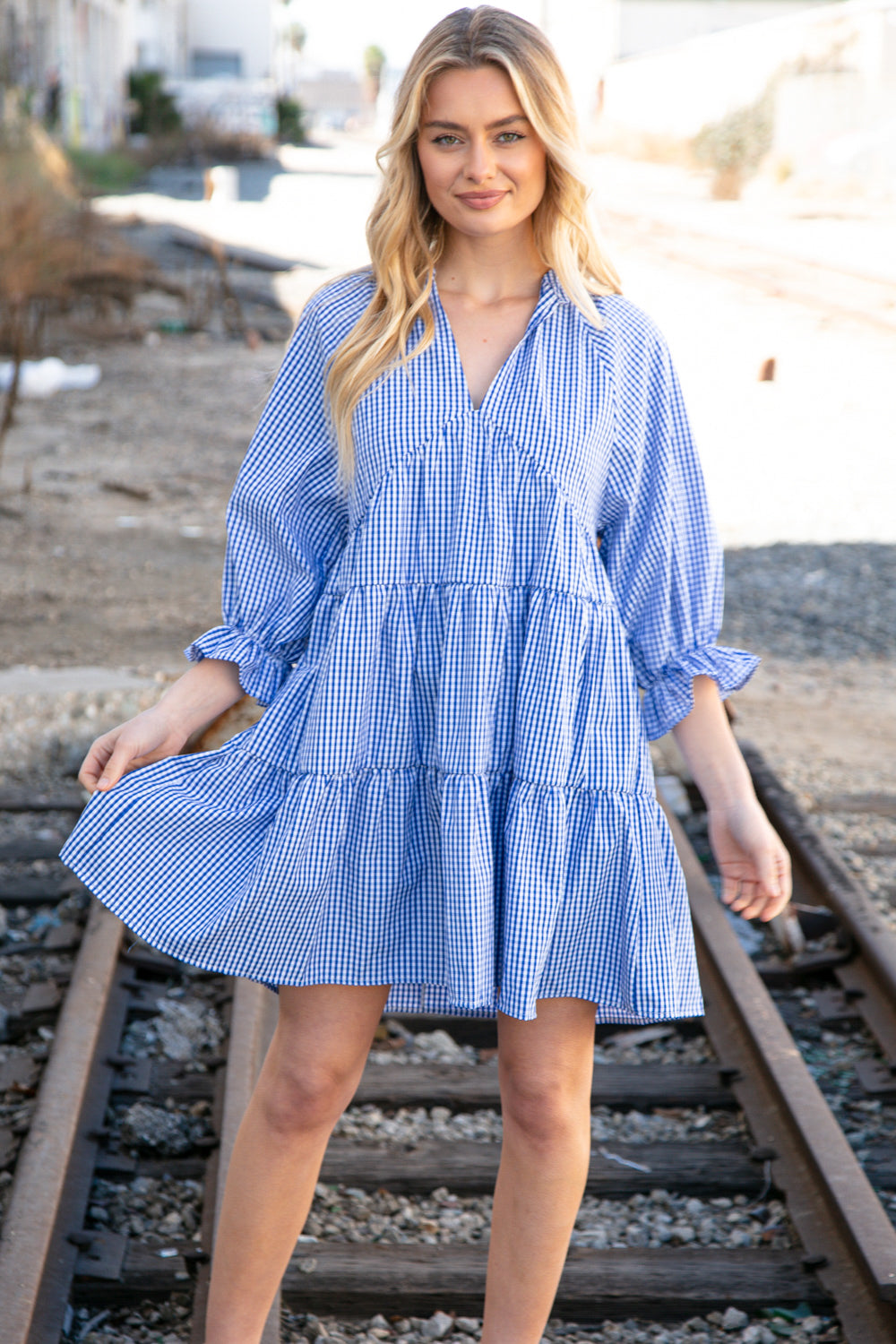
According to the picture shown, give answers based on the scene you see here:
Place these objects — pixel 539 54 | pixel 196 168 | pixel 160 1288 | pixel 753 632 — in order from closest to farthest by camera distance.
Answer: pixel 539 54, pixel 160 1288, pixel 753 632, pixel 196 168

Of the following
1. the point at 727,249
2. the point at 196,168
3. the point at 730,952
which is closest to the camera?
the point at 730,952

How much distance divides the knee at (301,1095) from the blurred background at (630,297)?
1235 mm

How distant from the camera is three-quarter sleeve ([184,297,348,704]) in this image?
6.91 feet

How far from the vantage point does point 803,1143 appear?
9.38ft

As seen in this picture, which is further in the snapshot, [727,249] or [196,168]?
[196,168]

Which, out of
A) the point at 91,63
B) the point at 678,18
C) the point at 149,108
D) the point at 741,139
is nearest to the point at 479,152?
the point at 741,139

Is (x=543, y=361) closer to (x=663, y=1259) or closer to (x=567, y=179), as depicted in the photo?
(x=567, y=179)

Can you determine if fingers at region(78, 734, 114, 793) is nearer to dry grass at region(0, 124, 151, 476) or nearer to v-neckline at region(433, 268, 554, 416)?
v-neckline at region(433, 268, 554, 416)

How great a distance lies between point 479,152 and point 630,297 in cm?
612

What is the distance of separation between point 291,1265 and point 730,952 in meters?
1.47

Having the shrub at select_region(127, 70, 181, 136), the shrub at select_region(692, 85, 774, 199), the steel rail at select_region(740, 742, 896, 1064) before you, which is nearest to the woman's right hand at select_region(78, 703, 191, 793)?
the steel rail at select_region(740, 742, 896, 1064)

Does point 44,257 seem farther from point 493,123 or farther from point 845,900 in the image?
point 493,123

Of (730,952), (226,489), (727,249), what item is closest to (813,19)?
(727,249)

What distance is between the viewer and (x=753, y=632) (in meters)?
7.11
